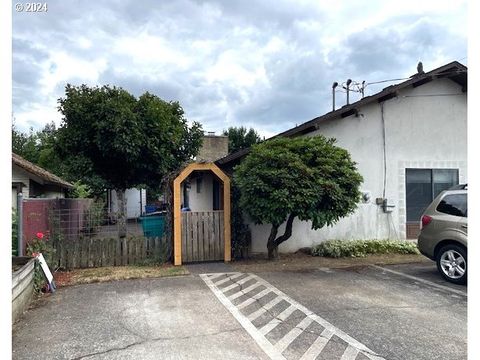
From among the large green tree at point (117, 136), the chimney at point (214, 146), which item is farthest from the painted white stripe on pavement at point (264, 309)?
the chimney at point (214, 146)

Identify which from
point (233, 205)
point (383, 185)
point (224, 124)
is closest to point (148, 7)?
point (233, 205)

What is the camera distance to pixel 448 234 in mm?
6734

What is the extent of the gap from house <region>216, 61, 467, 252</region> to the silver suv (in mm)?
3237

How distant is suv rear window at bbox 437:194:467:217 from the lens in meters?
6.62

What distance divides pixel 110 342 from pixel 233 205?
16.9 ft

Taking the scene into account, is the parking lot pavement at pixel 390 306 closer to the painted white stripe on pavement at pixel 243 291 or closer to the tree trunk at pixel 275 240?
the painted white stripe on pavement at pixel 243 291

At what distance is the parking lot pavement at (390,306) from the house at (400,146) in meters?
2.57

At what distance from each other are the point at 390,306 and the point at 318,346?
1986 mm

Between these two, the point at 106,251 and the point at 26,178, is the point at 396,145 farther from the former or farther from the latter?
the point at 26,178

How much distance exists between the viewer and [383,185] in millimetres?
10594

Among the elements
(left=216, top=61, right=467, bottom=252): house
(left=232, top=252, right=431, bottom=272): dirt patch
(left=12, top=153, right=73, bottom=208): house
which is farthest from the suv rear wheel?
(left=12, top=153, right=73, bottom=208): house

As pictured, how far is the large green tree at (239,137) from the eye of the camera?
33.5 m

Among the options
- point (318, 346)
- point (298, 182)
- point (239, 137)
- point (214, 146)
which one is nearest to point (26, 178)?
point (298, 182)

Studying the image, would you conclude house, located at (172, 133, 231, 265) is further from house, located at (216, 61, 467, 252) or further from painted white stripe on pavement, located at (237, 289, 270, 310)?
painted white stripe on pavement, located at (237, 289, 270, 310)
